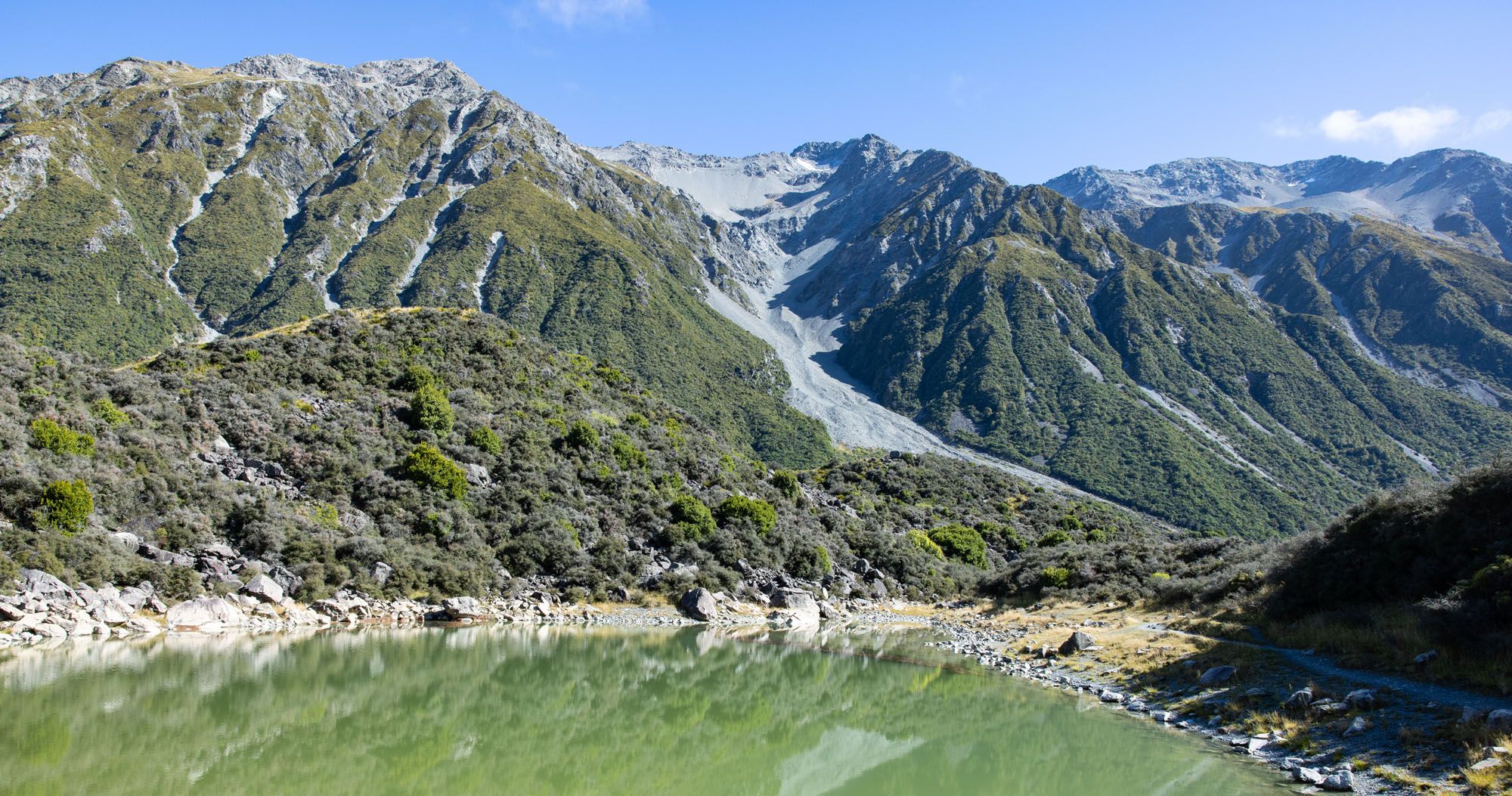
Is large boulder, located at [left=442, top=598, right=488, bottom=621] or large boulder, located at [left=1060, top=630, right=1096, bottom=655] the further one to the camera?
large boulder, located at [left=442, top=598, right=488, bottom=621]

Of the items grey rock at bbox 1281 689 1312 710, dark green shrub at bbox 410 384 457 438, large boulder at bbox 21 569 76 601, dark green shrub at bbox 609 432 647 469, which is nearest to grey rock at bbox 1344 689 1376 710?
grey rock at bbox 1281 689 1312 710

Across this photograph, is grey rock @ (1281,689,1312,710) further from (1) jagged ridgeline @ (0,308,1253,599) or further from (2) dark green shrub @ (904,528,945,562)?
(2) dark green shrub @ (904,528,945,562)

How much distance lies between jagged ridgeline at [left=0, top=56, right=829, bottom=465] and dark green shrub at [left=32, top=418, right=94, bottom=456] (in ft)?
293

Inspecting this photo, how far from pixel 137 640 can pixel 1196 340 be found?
649ft

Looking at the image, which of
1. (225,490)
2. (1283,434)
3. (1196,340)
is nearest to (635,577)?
(225,490)

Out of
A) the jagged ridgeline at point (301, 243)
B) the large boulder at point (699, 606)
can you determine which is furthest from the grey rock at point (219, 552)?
the jagged ridgeline at point (301, 243)

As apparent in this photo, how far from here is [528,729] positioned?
14.8 m

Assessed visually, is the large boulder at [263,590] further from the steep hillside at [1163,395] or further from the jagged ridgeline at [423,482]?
the steep hillside at [1163,395]

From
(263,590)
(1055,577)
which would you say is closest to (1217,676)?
(1055,577)

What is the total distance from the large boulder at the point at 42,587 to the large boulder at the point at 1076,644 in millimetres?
28721

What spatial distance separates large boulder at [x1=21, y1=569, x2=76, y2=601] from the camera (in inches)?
813

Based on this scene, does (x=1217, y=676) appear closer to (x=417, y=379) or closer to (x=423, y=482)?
(x=423, y=482)

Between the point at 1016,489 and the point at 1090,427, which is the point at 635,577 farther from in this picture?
the point at 1090,427

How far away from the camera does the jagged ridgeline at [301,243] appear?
118m
